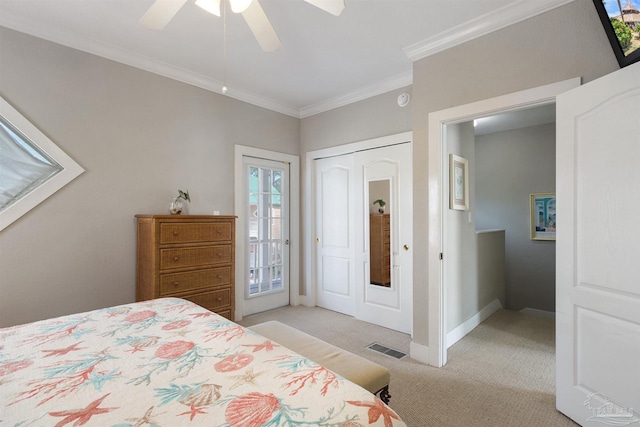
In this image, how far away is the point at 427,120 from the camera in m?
2.65

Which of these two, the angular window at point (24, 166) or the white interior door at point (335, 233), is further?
the white interior door at point (335, 233)

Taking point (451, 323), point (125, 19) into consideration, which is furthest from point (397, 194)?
point (125, 19)

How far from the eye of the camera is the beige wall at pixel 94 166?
2289 mm

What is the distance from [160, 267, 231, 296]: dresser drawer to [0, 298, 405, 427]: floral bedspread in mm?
1172

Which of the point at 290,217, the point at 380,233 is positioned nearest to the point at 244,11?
the point at 380,233

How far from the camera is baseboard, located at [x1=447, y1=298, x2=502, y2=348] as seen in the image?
3.05 metres

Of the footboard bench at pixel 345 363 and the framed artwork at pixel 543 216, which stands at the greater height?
the framed artwork at pixel 543 216

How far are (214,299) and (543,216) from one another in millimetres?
4696

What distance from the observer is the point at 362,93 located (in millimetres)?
3607

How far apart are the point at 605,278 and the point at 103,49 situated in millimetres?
4001

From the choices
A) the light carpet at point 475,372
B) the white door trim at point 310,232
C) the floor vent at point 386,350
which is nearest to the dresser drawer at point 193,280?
the light carpet at point 475,372

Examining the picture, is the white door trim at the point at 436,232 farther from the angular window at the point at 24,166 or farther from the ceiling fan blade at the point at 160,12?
the angular window at the point at 24,166

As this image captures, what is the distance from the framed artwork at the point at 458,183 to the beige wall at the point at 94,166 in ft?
8.26

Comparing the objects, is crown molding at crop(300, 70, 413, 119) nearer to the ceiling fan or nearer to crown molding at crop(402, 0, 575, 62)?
Answer: crown molding at crop(402, 0, 575, 62)
